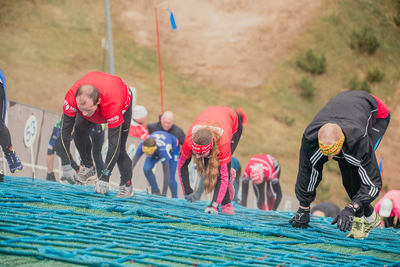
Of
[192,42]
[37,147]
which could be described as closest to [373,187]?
[37,147]

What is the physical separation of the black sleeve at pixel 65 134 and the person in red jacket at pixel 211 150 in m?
1.26

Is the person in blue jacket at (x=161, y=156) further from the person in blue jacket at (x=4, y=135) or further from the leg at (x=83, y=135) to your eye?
the person in blue jacket at (x=4, y=135)

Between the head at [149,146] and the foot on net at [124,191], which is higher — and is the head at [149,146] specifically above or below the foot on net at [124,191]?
above

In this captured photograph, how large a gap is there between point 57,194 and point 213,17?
31.0 metres

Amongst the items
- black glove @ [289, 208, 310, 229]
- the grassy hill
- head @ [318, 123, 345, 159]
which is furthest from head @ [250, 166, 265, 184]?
the grassy hill

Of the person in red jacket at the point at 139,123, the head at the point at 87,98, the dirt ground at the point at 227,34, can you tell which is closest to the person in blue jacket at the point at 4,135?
the head at the point at 87,98

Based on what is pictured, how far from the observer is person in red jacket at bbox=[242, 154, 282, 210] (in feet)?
23.5

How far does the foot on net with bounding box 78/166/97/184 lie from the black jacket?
96.9 inches

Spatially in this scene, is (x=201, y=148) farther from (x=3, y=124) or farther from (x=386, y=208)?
(x=386, y=208)

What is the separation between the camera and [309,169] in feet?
12.1

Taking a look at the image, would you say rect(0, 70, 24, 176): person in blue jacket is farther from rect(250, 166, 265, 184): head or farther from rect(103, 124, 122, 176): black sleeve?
rect(250, 166, 265, 184): head

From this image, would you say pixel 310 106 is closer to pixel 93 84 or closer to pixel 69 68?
pixel 69 68

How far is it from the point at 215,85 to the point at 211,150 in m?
24.3

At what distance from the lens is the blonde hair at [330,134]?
3.06 meters
